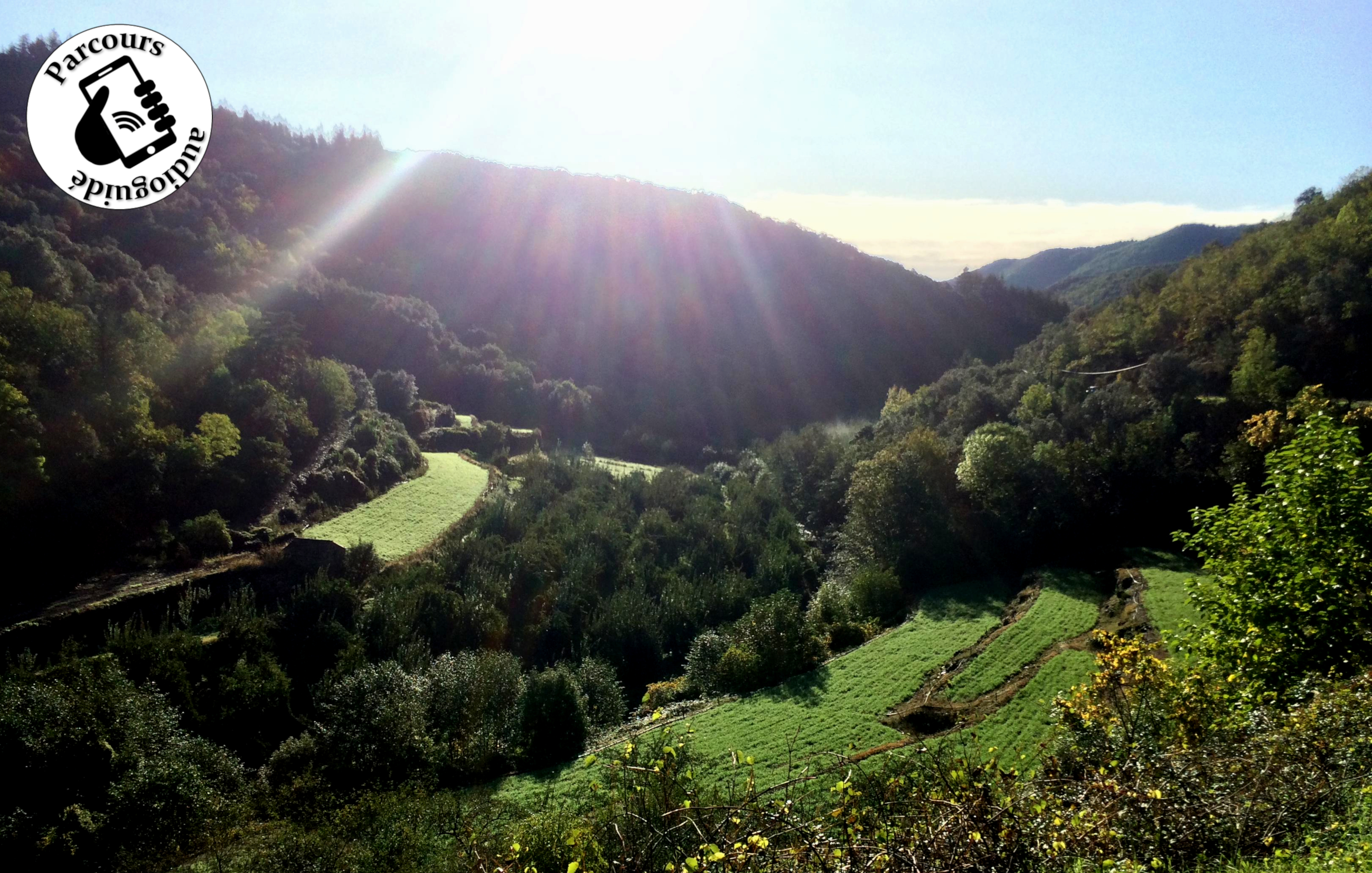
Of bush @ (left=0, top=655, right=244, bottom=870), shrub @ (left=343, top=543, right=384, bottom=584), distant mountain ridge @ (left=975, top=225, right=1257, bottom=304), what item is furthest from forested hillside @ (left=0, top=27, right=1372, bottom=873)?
distant mountain ridge @ (left=975, top=225, right=1257, bottom=304)

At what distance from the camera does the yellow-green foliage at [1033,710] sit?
1327 centimetres

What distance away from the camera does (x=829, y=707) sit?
1616 centimetres

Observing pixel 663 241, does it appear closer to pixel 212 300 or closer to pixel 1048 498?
pixel 212 300

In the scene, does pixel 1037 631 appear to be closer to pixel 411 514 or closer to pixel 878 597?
pixel 878 597

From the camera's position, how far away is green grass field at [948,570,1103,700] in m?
16.5

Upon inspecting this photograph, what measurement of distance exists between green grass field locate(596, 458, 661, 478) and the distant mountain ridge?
6339 cm

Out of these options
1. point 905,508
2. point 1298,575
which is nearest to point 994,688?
point 1298,575

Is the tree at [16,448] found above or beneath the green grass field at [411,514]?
above

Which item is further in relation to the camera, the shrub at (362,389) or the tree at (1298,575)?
the shrub at (362,389)

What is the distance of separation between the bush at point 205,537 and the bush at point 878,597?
73.9 feet

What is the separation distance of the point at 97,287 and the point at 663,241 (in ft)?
217

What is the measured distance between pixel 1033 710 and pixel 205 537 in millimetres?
25873

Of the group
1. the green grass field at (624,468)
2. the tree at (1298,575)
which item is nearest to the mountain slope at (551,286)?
the green grass field at (624,468)

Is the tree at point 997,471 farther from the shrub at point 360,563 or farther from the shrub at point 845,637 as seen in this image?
the shrub at point 360,563
